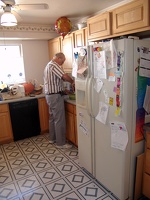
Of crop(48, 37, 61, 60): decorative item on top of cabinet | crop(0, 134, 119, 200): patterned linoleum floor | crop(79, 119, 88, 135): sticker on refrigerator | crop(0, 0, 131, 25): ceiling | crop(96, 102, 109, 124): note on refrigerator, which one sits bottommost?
crop(0, 134, 119, 200): patterned linoleum floor

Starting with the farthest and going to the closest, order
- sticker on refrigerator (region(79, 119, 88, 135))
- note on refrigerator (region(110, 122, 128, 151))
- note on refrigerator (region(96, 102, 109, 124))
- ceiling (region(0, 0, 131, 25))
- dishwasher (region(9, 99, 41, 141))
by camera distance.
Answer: dishwasher (region(9, 99, 41, 141)) → ceiling (region(0, 0, 131, 25)) → sticker on refrigerator (region(79, 119, 88, 135)) → note on refrigerator (region(96, 102, 109, 124)) → note on refrigerator (region(110, 122, 128, 151))

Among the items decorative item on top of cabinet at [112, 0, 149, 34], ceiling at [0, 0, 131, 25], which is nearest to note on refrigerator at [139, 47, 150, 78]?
decorative item on top of cabinet at [112, 0, 149, 34]

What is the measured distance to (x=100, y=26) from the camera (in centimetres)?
226

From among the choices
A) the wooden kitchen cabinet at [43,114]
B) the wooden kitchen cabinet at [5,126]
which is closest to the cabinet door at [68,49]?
the wooden kitchen cabinet at [43,114]

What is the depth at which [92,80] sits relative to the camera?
2.03m

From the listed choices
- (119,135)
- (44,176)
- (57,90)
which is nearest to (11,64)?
(57,90)

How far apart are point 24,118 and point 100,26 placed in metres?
2.35

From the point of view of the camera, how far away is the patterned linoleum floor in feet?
6.95

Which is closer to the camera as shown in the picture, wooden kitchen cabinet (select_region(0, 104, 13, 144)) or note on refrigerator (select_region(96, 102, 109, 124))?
note on refrigerator (select_region(96, 102, 109, 124))

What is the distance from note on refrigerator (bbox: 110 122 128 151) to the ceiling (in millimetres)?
1757

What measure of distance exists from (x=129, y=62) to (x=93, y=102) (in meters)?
0.64

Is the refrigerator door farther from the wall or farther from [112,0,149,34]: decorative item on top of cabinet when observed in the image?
the wall

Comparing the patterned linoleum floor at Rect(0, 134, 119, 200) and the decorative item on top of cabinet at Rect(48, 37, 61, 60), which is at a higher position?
the decorative item on top of cabinet at Rect(48, 37, 61, 60)

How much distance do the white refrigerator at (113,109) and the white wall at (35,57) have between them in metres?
2.20
